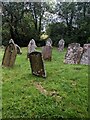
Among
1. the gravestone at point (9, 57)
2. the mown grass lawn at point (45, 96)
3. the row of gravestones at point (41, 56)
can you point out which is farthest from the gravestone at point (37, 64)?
the gravestone at point (9, 57)

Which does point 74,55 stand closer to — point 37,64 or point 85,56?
point 85,56

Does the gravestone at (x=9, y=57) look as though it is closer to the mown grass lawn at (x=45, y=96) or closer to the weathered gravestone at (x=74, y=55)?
the mown grass lawn at (x=45, y=96)

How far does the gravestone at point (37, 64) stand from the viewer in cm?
728

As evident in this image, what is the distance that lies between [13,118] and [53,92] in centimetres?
160

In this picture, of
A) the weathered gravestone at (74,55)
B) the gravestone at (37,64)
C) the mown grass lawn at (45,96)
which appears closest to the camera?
the mown grass lawn at (45,96)

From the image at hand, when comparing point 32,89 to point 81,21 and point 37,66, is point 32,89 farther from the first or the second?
point 81,21

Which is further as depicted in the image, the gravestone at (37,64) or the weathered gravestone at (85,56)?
the weathered gravestone at (85,56)

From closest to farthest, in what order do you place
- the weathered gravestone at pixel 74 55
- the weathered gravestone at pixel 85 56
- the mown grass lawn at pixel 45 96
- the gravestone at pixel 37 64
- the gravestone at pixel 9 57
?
the mown grass lawn at pixel 45 96 → the gravestone at pixel 37 64 → the gravestone at pixel 9 57 → the weathered gravestone at pixel 85 56 → the weathered gravestone at pixel 74 55

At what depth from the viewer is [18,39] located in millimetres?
25703

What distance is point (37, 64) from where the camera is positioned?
7359 millimetres

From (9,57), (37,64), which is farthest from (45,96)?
(9,57)

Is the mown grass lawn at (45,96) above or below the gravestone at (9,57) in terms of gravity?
below

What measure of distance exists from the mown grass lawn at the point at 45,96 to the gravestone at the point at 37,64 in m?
0.19

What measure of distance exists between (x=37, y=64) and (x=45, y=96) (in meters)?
1.89
